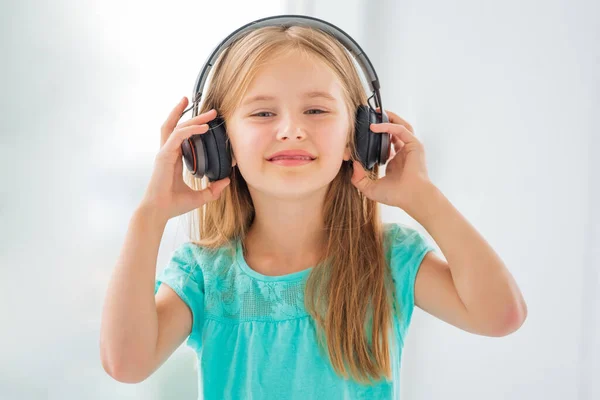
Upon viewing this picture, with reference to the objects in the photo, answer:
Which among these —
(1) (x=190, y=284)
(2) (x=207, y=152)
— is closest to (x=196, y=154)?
(2) (x=207, y=152)

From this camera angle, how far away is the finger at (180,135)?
117cm

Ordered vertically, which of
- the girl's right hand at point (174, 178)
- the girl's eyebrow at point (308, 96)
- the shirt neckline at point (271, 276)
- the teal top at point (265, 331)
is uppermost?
the girl's eyebrow at point (308, 96)

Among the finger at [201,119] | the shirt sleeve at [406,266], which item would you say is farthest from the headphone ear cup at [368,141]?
the finger at [201,119]

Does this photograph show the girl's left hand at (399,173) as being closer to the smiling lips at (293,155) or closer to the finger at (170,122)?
the smiling lips at (293,155)

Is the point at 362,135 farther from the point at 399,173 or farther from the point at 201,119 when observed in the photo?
the point at 201,119

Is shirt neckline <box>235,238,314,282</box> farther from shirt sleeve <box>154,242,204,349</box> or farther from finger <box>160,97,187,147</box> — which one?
finger <box>160,97,187,147</box>

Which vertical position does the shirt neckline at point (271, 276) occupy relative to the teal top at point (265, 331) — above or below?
above

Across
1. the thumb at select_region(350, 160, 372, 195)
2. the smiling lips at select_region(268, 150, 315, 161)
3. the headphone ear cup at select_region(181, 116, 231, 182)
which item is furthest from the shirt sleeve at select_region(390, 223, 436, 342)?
the headphone ear cup at select_region(181, 116, 231, 182)

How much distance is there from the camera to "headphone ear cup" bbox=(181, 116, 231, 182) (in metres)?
1.17

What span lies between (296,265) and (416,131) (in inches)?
27.9

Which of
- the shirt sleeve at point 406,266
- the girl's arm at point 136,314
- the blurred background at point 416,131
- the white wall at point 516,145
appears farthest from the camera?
the white wall at point 516,145

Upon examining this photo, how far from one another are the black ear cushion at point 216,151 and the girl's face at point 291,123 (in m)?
0.03

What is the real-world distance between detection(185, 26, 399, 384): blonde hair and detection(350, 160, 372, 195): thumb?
20 mm

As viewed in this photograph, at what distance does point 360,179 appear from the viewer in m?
1.27
